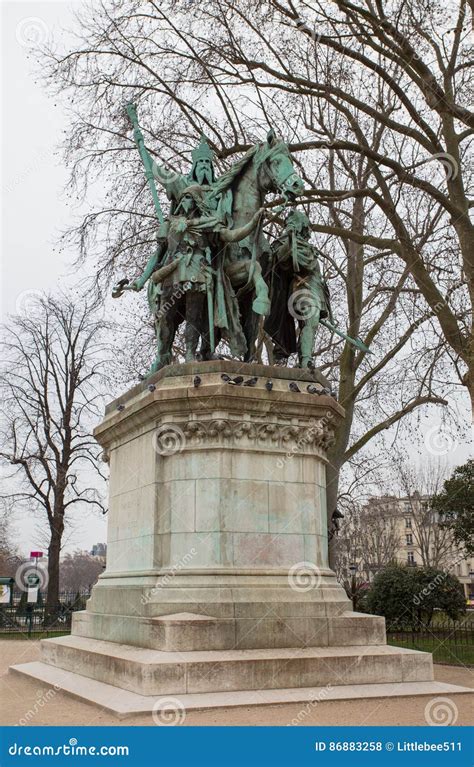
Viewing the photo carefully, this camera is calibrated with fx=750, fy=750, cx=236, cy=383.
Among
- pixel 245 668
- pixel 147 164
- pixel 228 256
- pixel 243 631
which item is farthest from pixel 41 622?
pixel 245 668

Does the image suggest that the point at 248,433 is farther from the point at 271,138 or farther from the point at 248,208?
the point at 271,138

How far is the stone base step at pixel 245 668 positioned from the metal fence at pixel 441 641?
24.8 ft

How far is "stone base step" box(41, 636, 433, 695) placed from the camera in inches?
282

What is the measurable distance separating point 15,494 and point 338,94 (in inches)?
858

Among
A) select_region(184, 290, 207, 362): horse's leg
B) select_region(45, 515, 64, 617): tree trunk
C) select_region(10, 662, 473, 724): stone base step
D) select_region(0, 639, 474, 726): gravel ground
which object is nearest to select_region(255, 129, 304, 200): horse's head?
select_region(184, 290, 207, 362): horse's leg

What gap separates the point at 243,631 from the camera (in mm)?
8062

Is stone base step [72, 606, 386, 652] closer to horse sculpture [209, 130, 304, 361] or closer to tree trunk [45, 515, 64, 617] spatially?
horse sculpture [209, 130, 304, 361]

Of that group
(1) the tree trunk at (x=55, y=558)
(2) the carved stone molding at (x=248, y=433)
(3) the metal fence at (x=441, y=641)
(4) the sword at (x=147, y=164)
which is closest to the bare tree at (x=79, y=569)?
(1) the tree trunk at (x=55, y=558)

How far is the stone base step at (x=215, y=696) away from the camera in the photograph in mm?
6598

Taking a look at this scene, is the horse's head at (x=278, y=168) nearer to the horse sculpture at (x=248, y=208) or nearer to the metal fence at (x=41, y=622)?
the horse sculpture at (x=248, y=208)

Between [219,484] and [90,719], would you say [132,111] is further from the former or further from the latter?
[90,719]

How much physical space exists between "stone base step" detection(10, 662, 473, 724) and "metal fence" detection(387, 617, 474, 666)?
25.8ft

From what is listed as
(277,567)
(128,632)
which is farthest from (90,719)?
(277,567)

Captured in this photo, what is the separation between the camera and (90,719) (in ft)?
21.9
